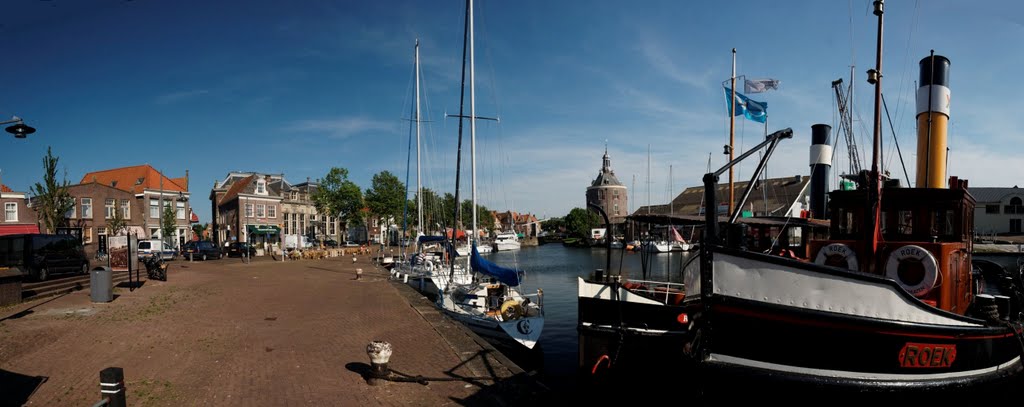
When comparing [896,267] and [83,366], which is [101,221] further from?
[896,267]

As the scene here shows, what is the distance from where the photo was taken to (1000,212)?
71.2 meters

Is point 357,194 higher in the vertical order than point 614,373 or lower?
higher

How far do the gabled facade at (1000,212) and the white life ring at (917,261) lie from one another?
83.7 metres

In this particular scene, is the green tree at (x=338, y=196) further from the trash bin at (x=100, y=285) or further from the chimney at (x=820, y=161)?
the chimney at (x=820, y=161)

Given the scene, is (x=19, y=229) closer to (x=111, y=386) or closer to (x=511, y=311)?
(x=511, y=311)

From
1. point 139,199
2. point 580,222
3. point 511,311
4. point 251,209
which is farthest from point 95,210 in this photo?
point 580,222

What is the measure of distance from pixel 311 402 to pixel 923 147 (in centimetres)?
1291

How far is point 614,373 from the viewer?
32.4ft

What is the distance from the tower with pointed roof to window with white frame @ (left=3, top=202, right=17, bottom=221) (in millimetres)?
96990

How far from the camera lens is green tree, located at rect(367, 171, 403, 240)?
5769cm

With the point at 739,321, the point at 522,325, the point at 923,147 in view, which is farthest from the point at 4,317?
the point at 923,147

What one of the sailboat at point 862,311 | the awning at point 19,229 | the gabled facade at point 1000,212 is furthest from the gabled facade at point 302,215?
the gabled facade at point 1000,212

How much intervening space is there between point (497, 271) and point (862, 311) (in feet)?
36.4

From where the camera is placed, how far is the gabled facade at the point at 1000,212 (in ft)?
228
